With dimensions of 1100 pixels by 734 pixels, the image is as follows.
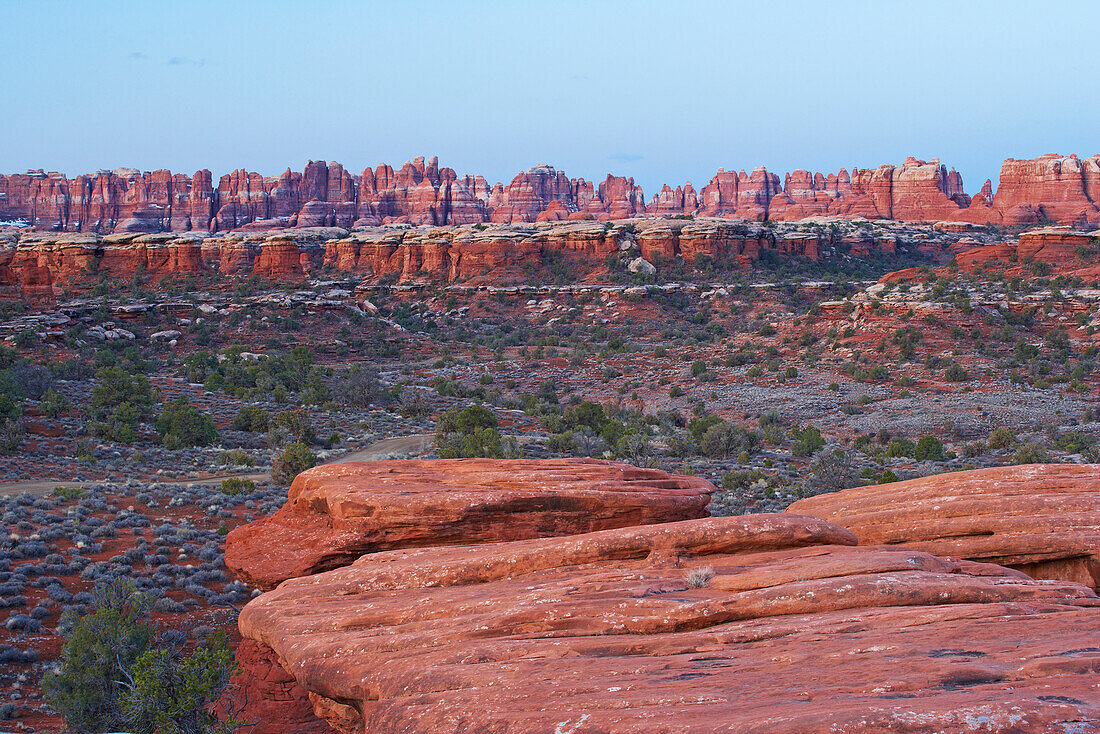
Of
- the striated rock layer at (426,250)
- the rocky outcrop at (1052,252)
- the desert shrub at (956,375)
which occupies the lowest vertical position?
the desert shrub at (956,375)

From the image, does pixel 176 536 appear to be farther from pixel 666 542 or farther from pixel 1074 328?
pixel 1074 328

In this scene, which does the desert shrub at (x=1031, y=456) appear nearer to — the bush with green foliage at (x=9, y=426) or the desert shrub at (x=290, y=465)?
the desert shrub at (x=290, y=465)

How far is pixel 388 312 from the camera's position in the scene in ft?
191

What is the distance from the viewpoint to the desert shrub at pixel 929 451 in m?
21.9

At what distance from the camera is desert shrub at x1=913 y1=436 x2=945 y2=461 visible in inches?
861

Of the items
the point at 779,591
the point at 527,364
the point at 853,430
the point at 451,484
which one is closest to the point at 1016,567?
the point at 779,591

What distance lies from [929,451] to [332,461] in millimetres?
17607

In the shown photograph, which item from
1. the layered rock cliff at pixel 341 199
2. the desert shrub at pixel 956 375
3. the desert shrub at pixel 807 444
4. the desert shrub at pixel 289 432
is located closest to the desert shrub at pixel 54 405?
the desert shrub at pixel 289 432

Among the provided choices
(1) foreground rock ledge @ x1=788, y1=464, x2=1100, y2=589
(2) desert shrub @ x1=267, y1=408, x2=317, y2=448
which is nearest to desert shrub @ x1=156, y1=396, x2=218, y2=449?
(2) desert shrub @ x1=267, y1=408, x2=317, y2=448

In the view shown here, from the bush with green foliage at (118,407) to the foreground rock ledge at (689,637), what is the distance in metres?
19.4

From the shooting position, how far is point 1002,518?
26.9 feet

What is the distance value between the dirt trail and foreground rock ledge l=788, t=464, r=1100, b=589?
1521 cm

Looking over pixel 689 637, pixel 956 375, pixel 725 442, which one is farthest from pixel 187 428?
pixel 956 375

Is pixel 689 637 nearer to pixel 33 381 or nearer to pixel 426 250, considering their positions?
pixel 33 381
